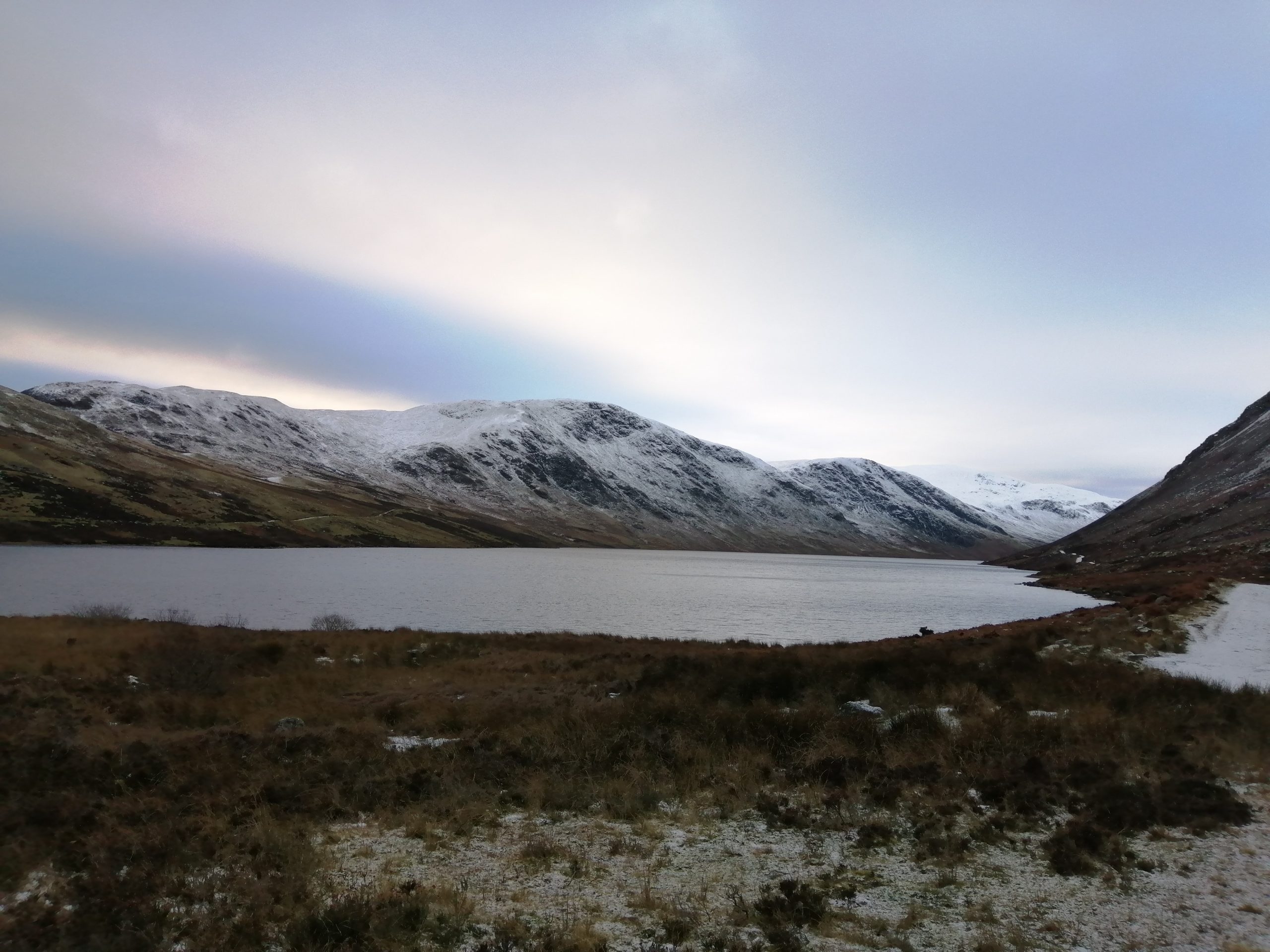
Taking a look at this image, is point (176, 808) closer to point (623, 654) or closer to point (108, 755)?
point (108, 755)

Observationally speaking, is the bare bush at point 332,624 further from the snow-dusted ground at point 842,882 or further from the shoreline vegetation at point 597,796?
the snow-dusted ground at point 842,882

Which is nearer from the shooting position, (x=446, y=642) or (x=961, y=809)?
(x=961, y=809)

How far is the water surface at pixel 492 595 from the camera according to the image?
1950 inches

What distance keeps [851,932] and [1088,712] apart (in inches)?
456

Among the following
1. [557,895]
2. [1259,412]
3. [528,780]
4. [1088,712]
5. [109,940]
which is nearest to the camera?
[109,940]

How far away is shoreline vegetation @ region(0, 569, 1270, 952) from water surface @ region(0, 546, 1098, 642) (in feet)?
82.5

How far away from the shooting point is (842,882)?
9211mm

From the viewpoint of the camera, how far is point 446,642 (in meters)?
33.6

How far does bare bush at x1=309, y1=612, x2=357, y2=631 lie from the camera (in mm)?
39584

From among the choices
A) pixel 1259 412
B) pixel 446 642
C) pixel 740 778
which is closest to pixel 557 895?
pixel 740 778

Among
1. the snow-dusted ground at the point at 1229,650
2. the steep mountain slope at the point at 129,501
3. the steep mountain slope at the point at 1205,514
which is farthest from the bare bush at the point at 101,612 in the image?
the steep mountain slope at the point at 129,501

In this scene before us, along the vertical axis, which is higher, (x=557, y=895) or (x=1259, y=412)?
(x=1259, y=412)

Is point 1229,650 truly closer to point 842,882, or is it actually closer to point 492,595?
point 842,882

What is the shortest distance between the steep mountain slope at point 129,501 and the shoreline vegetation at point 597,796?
423 ft
